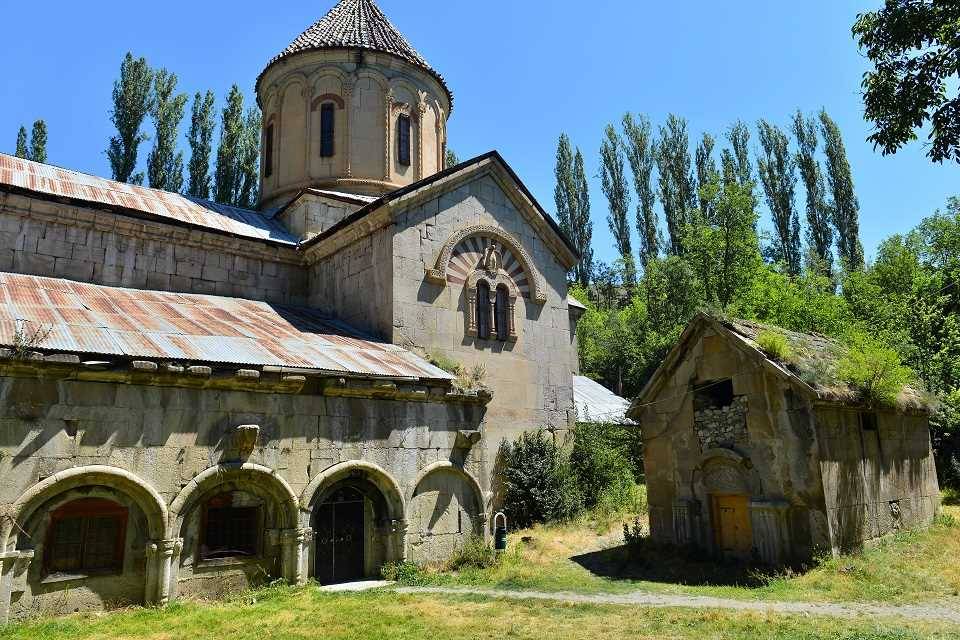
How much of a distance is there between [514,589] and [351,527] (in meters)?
2.48

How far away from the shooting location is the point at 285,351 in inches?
373

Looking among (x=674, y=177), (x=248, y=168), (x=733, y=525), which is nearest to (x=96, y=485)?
(x=733, y=525)

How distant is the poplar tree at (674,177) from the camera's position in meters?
34.4

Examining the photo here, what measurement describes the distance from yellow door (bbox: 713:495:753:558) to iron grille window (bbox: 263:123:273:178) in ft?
44.4

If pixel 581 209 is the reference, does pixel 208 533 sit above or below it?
below

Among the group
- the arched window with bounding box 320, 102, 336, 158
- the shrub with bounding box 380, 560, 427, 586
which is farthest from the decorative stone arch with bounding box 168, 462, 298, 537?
the arched window with bounding box 320, 102, 336, 158

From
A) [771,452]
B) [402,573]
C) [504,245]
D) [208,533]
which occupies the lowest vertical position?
[402,573]

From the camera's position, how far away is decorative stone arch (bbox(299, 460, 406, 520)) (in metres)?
8.56

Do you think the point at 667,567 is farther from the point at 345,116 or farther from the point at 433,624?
the point at 345,116

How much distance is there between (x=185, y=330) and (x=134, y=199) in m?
5.90

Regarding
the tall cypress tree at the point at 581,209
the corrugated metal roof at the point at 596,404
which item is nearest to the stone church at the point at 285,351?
the corrugated metal roof at the point at 596,404

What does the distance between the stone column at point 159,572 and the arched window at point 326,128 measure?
1130 centimetres

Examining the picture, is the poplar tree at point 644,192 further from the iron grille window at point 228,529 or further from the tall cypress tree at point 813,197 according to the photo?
the iron grille window at point 228,529

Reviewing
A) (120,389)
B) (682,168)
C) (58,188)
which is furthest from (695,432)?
(682,168)
